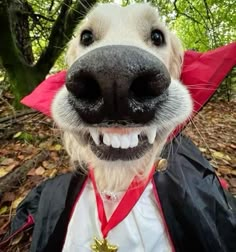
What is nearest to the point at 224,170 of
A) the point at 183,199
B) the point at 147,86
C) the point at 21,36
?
the point at 183,199

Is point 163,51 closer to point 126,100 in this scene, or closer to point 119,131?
point 119,131

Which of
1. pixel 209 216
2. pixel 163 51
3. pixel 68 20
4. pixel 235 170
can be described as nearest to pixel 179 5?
pixel 68 20

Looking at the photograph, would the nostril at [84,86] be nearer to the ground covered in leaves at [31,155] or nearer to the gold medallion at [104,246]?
the gold medallion at [104,246]

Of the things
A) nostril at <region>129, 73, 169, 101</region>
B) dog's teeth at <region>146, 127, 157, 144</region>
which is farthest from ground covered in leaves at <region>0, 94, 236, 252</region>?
nostril at <region>129, 73, 169, 101</region>

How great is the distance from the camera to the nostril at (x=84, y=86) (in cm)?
93

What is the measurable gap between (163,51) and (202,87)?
0.99 feet

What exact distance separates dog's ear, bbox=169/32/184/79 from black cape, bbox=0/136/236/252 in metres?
0.46

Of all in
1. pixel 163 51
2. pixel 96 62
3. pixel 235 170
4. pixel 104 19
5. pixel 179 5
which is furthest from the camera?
pixel 179 5

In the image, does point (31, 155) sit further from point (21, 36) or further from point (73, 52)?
point (21, 36)

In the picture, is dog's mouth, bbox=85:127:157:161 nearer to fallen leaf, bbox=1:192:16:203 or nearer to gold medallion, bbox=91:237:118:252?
gold medallion, bbox=91:237:118:252

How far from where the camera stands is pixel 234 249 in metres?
1.76

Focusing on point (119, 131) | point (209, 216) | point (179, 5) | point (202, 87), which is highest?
point (179, 5)

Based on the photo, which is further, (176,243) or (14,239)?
(14,239)

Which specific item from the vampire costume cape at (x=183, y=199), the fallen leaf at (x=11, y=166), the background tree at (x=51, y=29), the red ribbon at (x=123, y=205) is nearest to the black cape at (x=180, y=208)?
the vampire costume cape at (x=183, y=199)
